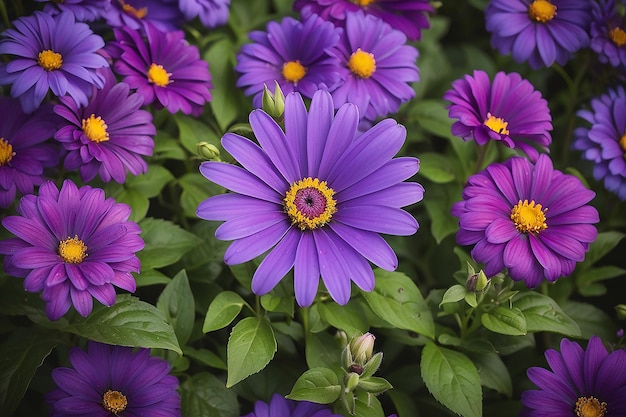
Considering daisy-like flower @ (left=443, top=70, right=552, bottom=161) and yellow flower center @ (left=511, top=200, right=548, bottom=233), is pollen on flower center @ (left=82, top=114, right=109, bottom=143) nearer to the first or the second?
daisy-like flower @ (left=443, top=70, right=552, bottom=161)

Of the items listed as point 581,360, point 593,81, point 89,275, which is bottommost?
point 581,360

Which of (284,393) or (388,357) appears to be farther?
(388,357)

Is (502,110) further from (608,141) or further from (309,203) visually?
(309,203)

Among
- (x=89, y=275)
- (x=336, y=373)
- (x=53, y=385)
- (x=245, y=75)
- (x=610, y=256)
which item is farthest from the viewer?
(x=610, y=256)

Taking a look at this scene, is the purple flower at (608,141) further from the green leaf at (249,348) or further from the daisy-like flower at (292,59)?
the green leaf at (249,348)

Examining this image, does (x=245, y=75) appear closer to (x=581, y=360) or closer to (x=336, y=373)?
(x=336, y=373)

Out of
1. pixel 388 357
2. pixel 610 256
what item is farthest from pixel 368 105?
pixel 610 256

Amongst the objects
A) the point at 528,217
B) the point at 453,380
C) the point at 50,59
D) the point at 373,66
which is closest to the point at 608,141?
the point at 528,217
